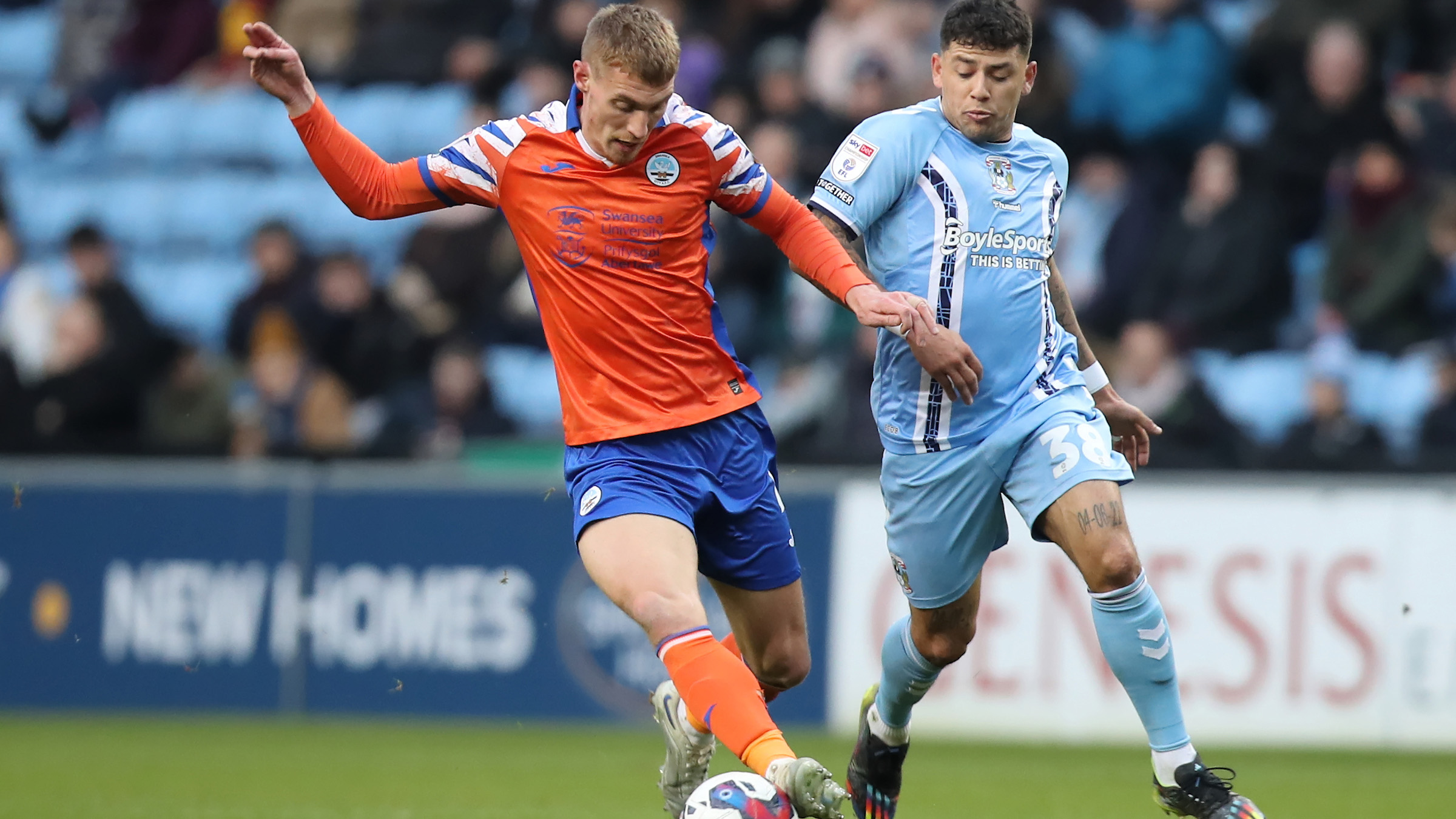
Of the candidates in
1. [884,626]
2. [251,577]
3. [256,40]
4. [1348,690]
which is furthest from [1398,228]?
[256,40]

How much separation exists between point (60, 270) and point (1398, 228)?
35.3 ft

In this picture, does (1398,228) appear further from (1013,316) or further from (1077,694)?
(1013,316)

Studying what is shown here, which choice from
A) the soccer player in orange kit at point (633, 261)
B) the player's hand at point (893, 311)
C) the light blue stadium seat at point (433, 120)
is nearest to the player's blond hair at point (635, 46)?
the soccer player in orange kit at point (633, 261)

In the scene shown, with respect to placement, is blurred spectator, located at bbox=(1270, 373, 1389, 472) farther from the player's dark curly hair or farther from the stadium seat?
the stadium seat

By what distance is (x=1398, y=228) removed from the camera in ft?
39.4

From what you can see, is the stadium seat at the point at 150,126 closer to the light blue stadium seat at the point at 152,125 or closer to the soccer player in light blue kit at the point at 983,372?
the light blue stadium seat at the point at 152,125

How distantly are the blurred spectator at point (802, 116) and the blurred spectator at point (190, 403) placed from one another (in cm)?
405

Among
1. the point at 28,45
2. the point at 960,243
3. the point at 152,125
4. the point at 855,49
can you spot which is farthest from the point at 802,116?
the point at 28,45

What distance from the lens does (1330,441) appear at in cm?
1089

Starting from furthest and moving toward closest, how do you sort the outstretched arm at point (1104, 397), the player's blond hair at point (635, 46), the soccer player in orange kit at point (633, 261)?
1. the outstretched arm at point (1104, 397)
2. the soccer player in orange kit at point (633, 261)
3. the player's blond hair at point (635, 46)

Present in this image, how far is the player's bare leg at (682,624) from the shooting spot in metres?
5.35

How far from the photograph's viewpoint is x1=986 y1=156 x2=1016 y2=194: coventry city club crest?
6223 mm

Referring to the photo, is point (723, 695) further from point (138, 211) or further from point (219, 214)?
point (138, 211)

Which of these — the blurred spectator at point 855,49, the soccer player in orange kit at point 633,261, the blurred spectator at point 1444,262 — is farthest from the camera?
the blurred spectator at point 855,49
